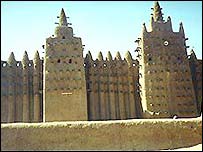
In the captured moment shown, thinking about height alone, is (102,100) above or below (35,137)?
above

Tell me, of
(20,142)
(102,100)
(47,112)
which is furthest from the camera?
(102,100)

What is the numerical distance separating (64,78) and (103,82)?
14.2ft

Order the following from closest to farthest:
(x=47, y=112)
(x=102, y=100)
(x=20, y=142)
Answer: (x=20, y=142) < (x=47, y=112) < (x=102, y=100)

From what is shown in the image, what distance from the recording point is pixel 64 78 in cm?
3031

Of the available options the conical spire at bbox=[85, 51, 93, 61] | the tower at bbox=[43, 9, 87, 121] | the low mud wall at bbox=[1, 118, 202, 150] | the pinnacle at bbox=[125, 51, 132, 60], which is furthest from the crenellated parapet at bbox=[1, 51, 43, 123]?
the low mud wall at bbox=[1, 118, 202, 150]

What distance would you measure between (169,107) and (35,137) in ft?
48.2

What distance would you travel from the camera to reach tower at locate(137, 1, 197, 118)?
30.2 m

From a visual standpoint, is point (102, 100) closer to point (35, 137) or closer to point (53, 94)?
point (53, 94)

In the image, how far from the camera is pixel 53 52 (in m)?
31.0

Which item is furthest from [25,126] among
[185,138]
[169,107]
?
[169,107]

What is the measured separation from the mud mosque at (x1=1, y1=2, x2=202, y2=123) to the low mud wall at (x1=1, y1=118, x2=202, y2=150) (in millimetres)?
9426

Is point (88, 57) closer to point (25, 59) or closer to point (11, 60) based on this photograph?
point (25, 59)

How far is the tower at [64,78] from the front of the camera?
29.2m

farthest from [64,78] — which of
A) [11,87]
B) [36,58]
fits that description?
[11,87]
